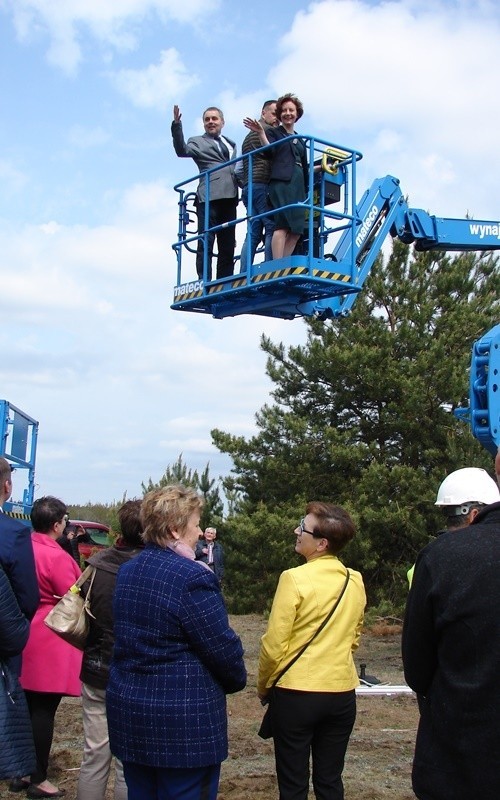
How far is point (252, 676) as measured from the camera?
1045 centimetres

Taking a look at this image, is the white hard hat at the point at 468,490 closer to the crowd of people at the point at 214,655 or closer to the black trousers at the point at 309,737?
the crowd of people at the point at 214,655

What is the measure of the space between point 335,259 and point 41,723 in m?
5.20

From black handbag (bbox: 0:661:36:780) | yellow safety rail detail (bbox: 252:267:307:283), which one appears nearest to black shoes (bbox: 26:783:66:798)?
black handbag (bbox: 0:661:36:780)

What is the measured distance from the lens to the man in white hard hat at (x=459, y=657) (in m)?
2.64

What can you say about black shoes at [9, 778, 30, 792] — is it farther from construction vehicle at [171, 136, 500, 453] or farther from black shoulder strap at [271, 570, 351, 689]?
construction vehicle at [171, 136, 500, 453]

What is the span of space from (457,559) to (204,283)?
643 cm

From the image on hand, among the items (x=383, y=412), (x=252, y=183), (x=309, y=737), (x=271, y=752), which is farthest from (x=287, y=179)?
(x=383, y=412)

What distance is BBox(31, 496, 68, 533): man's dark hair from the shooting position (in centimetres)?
564

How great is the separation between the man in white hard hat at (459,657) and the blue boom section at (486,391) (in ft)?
16.2

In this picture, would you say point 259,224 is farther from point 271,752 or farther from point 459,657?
point 459,657

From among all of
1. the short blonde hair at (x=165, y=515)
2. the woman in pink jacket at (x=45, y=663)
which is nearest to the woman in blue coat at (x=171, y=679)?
the short blonde hair at (x=165, y=515)

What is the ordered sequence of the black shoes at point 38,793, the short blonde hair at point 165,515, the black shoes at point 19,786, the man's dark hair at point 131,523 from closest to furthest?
the short blonde hair at point 165,515 → the man's dark hair at point 131,523 → the black shoes at point 38,793 → the black shoes at point 19,786

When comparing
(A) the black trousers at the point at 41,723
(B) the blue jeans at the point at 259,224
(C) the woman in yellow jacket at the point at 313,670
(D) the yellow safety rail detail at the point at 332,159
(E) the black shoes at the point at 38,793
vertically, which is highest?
(D) the yellow safety rail detail at the point at 332,159

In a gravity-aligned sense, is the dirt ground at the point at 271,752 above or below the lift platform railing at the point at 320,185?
below
